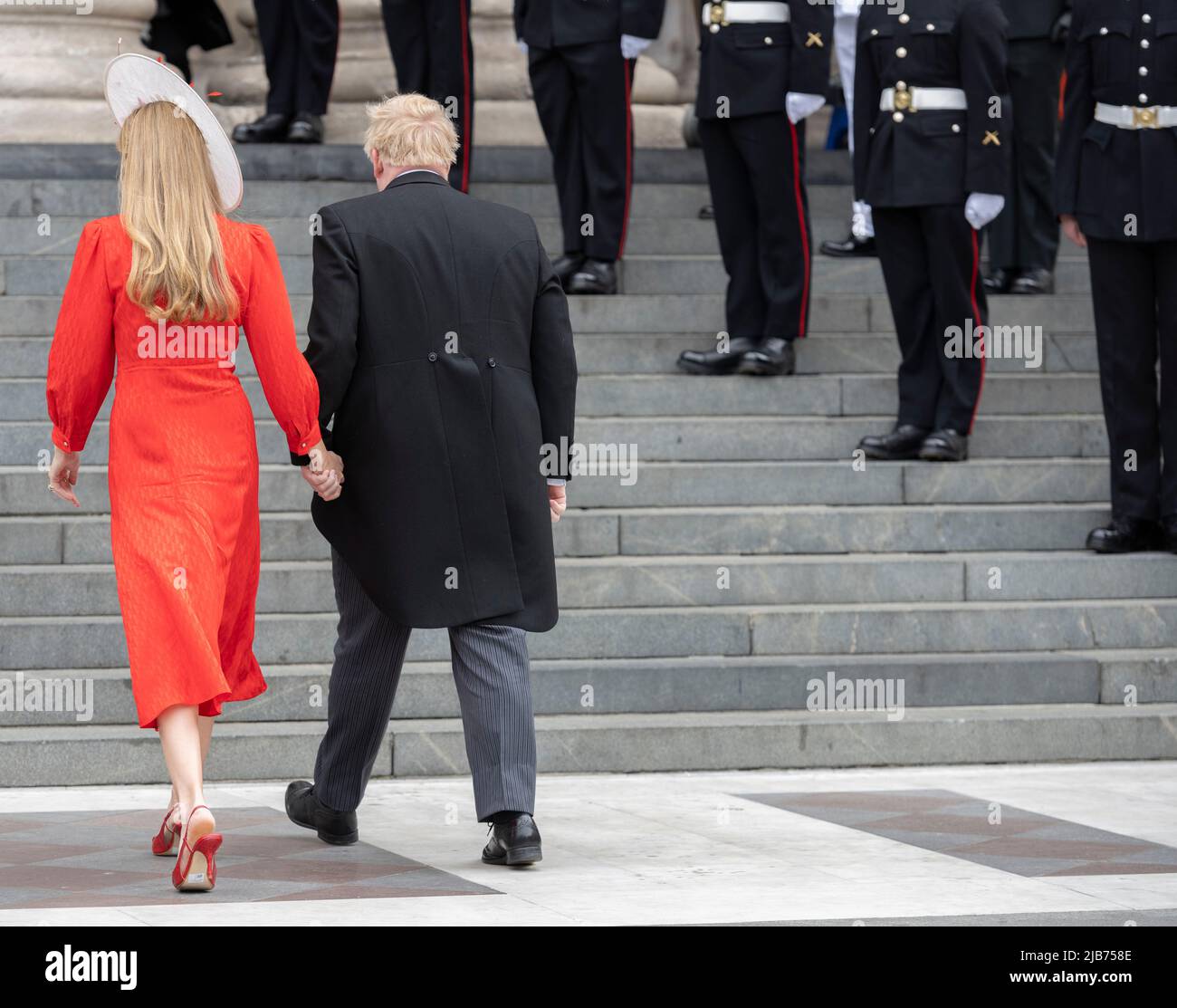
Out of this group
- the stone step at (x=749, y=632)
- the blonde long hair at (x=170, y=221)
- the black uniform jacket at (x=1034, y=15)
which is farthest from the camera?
the black uniform jacket at (x=1034, y=15)

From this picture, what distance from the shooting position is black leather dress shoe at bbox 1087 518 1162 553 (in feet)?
28.0

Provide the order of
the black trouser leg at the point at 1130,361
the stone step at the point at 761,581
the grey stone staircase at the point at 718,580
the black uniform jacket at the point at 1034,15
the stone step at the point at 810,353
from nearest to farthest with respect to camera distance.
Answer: the grey stone staircase at the point at 718,580, the stone step at the point at 761,581, the black trouser leg at the point at 1130,361, the stone step at the point at 810,353, the black uniform jacket at the point at 1034,15

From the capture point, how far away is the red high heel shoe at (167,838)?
18.9 feet

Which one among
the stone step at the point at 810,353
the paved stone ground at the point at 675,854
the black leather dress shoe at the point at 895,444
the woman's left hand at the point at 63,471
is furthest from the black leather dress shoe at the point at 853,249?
the woman's left hand at the point at 63,471

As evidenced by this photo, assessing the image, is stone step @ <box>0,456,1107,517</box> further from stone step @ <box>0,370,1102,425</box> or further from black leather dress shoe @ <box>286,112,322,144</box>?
black leather dress shoe @ <box>286,112,322,144</box>

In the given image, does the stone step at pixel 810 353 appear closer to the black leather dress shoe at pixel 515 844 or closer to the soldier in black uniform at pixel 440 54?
the soldier in black uniform at pixel 440 54

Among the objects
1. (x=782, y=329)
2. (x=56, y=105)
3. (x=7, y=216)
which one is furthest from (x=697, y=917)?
(x=56, y=105)

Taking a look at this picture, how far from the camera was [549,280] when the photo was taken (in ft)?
19.9

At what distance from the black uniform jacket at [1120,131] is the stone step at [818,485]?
39.0 inches

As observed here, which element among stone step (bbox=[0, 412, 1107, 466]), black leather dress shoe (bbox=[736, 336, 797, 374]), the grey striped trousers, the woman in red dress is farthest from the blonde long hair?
black leather dress shoe (bbox=[736, 336, 797, 374])

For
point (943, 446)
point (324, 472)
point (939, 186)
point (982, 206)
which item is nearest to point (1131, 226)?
point (982, 206)

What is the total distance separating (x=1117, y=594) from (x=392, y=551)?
11.6 feet

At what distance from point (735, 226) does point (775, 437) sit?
1015mm

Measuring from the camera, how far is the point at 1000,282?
10.7m
